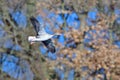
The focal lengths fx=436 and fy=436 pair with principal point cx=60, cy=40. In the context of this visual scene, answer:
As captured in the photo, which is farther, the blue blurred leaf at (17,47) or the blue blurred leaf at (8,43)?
the blue blurred leaf at (17,47)

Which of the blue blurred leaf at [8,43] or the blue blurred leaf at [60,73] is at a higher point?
the blue blurred leaf at [8,43]

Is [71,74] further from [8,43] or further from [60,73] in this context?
[8,43]

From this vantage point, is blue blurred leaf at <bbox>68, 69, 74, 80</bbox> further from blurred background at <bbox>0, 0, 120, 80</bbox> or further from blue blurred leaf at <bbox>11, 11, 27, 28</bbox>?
blue blurred leaf at <bbox>11, 11, 27, 28</bbox>

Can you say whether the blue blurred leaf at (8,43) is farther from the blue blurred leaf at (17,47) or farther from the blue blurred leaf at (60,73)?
→ the blue blurred leaf at (60,73)

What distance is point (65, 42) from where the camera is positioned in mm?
14328

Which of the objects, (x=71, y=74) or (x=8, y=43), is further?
(x=71, y=74)

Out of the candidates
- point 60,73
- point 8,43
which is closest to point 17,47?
point 8,43

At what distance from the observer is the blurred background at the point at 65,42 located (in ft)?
45.6

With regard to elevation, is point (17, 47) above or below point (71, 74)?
above

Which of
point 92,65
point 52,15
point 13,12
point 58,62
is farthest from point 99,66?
point 13,12

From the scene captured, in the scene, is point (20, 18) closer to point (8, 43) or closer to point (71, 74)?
point (8, 43)

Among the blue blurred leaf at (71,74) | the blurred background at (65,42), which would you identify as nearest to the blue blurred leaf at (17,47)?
the blurred background at (65,42)

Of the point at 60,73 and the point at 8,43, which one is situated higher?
the point at 8,43

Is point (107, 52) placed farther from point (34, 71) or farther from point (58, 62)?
point (34, 71)
